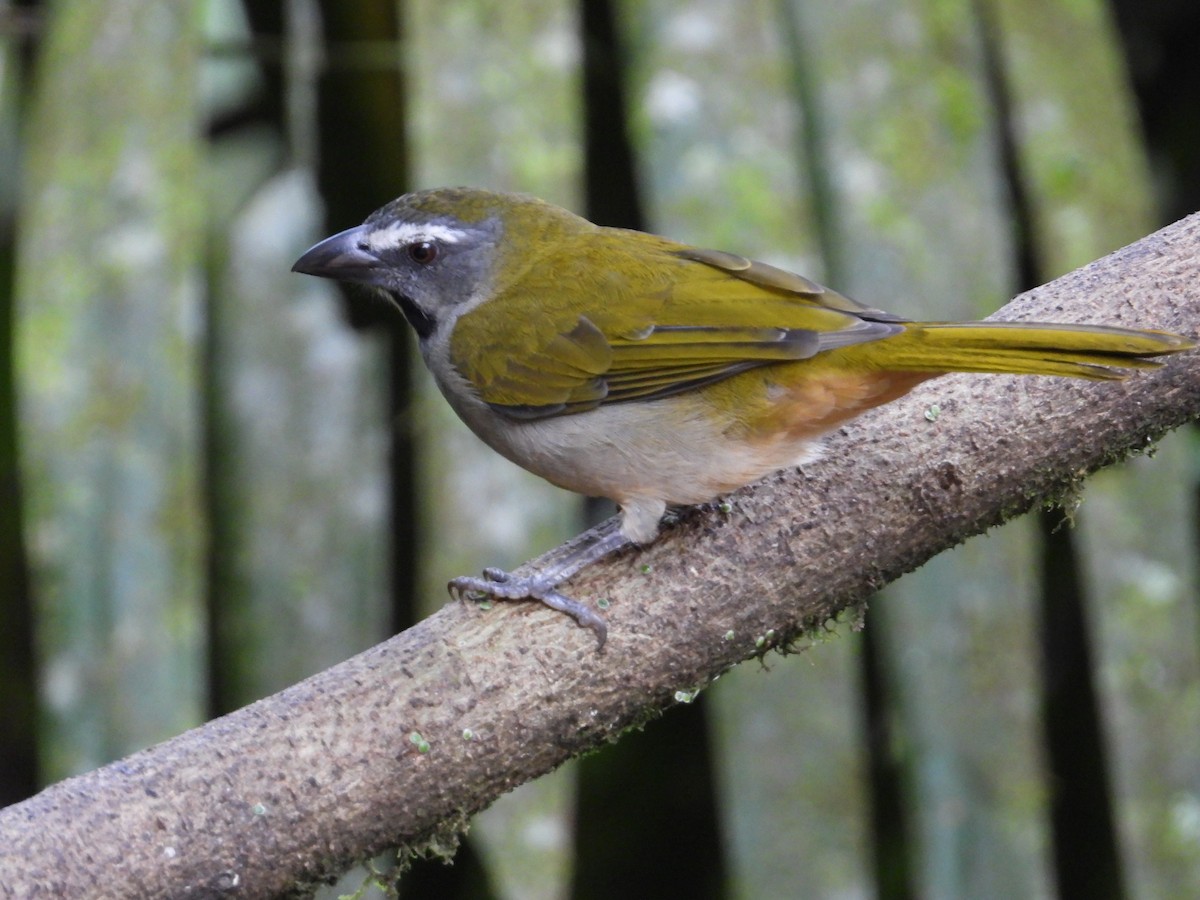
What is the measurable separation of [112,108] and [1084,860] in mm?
3749

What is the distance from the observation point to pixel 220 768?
6.85ft

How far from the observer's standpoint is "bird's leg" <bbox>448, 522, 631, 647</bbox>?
2250 millimetres

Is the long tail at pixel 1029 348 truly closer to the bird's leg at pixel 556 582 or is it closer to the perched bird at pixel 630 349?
the perched bird at pixel 630 349

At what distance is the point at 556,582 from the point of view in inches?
92.0

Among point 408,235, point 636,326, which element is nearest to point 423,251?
point 408,235

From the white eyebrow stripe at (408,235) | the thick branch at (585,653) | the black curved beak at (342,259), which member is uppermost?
the white eyebrow stripe at (408,235)

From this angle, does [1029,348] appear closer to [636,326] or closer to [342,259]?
[636,326]

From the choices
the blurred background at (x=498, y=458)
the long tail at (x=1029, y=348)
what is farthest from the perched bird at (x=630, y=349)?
the blurred background at (x=498, y=458)

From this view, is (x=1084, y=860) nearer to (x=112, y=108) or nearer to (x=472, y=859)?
(x=472, y=859)

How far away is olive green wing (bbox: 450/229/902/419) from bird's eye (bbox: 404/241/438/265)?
0.18m

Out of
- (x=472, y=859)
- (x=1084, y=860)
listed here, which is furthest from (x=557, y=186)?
(x=1084, y=860)

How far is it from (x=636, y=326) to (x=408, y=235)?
0.63m

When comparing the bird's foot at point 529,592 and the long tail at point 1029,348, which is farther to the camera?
the bird's foot at point 529,592

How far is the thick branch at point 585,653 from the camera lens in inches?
80.8
